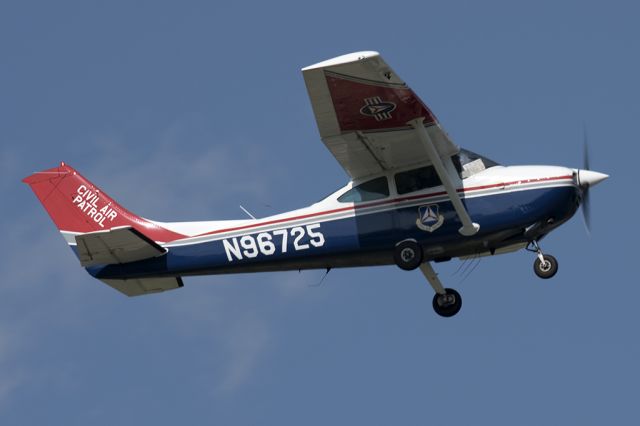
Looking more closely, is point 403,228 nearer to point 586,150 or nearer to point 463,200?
point 463,200

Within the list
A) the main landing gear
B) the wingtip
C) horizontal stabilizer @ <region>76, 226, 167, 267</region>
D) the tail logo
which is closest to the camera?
the wingtip

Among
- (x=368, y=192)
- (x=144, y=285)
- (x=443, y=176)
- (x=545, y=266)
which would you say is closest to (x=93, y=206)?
(x=144, y=285)

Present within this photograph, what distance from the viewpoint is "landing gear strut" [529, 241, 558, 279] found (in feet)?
63.8

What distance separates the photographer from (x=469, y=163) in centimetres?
2002

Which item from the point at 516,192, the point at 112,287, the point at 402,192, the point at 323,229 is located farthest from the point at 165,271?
the point at 516,192

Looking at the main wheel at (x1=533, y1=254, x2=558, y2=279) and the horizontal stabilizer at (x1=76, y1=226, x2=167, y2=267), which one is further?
the horizontal stabilizer at (x1=76, y1=226, x2=167, y2=267)

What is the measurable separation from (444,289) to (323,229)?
2385 millimetres

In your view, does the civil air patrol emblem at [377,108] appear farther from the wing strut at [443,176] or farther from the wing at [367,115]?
the wing strut at [443,176]

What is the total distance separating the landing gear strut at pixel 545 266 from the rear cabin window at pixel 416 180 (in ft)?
6.09

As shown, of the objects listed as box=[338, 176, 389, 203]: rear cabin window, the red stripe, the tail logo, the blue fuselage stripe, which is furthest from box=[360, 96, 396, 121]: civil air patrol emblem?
the tail logo

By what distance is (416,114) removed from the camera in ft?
63.5

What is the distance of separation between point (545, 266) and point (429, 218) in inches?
72.1

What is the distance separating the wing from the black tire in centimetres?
127

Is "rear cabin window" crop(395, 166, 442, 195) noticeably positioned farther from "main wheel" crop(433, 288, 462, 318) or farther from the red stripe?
"main wheel" crop(433, 288, 462, 318)
